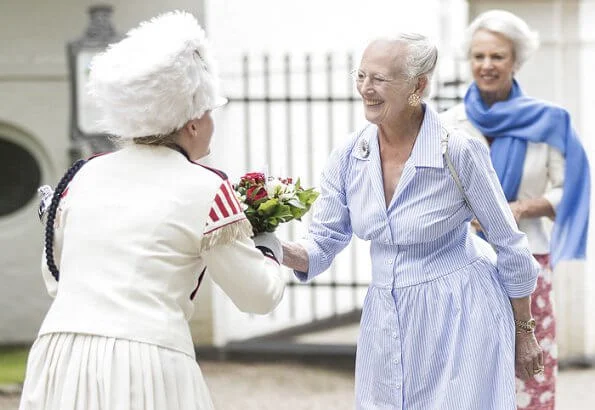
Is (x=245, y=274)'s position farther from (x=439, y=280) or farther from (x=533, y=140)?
(x=533, y=140)

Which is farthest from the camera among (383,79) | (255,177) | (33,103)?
(33,103)

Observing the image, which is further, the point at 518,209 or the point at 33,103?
the point at 33,103

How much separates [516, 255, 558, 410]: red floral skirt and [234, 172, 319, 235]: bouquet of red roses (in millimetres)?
1566

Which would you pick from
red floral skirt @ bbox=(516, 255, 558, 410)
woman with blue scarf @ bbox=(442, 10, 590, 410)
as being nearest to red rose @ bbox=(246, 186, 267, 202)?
woman with blue scarf @ bbox=(442, 10, 590, 410)

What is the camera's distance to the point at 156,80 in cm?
359

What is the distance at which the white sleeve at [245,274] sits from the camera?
3656mm

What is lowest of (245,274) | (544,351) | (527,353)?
(544,351)

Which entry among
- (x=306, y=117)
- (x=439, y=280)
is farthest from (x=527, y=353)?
(x=306, y=117)

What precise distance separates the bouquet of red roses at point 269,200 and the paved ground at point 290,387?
13.9 feet

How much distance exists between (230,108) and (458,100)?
177 centimetres

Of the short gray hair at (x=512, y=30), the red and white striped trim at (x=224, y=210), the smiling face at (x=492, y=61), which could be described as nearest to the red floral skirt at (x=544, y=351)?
the smiling face at (x=492, y=61)

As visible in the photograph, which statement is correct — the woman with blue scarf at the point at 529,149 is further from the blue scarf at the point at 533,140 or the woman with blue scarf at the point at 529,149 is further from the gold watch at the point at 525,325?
the gold watch at the point at 525,325

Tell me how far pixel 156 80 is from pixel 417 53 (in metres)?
1.03

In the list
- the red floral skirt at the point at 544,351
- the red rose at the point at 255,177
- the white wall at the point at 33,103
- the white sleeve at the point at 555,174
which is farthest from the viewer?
the white wall at the point at 33,103
